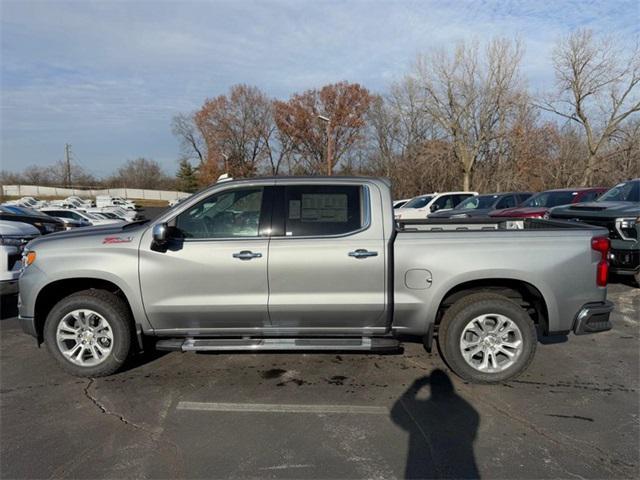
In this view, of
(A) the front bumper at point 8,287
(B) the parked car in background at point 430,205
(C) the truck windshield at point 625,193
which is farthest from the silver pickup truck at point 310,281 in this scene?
(B) the parked car in background at point 430,205

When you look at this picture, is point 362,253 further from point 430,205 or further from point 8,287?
point 430,205

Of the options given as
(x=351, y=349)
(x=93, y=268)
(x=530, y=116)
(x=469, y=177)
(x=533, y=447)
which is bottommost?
(x=533, y=447)

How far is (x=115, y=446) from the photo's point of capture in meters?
3.05

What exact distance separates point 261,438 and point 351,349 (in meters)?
1.07

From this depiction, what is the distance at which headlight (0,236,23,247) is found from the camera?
6.12 m

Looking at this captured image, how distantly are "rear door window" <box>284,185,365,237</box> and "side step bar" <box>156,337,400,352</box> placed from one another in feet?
3.20

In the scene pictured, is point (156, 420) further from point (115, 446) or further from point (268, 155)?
point (268, 155)

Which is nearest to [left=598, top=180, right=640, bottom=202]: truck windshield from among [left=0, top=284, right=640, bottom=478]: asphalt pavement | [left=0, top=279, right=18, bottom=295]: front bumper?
[left=0, top=284, right=640, bottom=478]: asphalt pavement

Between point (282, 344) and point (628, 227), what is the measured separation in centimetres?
603

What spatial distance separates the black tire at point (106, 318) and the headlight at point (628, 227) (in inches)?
282

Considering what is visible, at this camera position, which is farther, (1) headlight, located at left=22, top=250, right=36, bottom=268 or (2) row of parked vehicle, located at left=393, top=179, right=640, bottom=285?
(2) row of parked vehicle, located at left=393, top=179, right=640, bottom=285

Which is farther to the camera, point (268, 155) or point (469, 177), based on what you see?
point (268, 155)

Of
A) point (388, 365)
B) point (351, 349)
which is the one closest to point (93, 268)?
point (351, 349)

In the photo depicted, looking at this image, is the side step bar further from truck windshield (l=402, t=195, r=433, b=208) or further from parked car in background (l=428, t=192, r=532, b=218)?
truck windshield (l=402, t=195, r=433, b=208)
